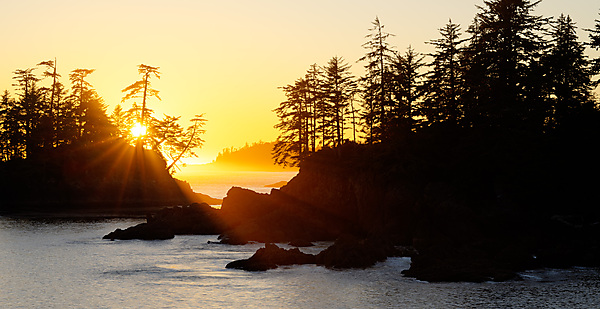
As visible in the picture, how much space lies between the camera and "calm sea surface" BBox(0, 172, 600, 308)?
26.0 meters

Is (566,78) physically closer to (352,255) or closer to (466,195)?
(466,195)

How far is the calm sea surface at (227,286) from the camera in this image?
2595cm

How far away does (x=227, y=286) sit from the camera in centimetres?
2948

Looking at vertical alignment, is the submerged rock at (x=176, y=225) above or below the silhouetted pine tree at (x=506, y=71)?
below

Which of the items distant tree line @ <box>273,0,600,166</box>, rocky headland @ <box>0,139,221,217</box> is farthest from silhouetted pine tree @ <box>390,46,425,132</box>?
rocky headland @ <box>0,139,221,217</box>

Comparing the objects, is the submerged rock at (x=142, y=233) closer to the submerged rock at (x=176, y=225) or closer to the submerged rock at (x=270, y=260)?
the submerged rock at (x=176, y=225)

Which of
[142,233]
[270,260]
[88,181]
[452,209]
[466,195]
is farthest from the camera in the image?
[88,181]

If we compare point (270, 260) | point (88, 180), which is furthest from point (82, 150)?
point (270, 260)

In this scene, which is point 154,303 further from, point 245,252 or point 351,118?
point 351,118

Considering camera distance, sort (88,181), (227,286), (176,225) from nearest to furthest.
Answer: (227,286)
(176,225)
(88,181)

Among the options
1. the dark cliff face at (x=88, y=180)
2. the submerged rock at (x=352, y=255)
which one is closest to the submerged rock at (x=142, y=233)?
the submerged rock at (x=352, y=255)

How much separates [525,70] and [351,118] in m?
23.8

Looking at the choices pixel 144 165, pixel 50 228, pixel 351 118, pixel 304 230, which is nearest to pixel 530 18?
pixel 351 118

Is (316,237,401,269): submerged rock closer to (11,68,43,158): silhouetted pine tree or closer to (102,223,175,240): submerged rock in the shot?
(102,223,175,240): submerged rock
